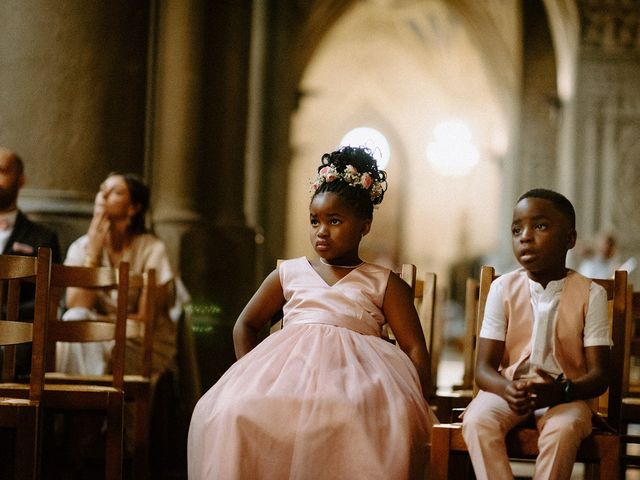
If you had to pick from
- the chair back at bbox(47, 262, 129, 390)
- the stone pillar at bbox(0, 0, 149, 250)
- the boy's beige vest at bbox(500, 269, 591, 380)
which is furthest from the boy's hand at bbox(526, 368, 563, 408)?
the stone pillar at bbox(0, 0, 149, 250)

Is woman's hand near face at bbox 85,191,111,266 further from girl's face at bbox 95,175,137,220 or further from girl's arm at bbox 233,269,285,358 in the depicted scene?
girl's arm at bbox 233,269,285,358

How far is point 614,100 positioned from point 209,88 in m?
8.03

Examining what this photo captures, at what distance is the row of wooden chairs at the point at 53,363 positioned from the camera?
11.5 ft

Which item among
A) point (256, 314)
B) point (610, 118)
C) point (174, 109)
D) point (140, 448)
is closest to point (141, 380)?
point (140, 448)

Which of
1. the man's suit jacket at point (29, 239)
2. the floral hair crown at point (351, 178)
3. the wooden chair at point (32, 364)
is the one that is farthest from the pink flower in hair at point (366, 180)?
the man's suit jacket at point (29, 239)

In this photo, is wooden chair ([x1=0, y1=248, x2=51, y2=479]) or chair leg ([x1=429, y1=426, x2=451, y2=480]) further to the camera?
wooden chair ([x1=0, y1=248, x2=51, y2=479])

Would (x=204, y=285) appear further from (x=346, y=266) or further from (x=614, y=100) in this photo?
(x=614, y=100)

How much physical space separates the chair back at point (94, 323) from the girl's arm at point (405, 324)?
1405 mm

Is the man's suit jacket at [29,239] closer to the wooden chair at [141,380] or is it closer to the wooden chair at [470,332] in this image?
the wooden chair at [141,380]

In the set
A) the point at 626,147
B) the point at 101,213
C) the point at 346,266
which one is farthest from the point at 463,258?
the point at 346,266

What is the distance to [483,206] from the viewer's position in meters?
24.6

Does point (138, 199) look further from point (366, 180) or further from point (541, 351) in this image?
point (541, 351)

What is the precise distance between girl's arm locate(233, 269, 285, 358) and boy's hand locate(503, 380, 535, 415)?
91cm

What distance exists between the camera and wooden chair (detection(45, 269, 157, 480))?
4.64 metres
